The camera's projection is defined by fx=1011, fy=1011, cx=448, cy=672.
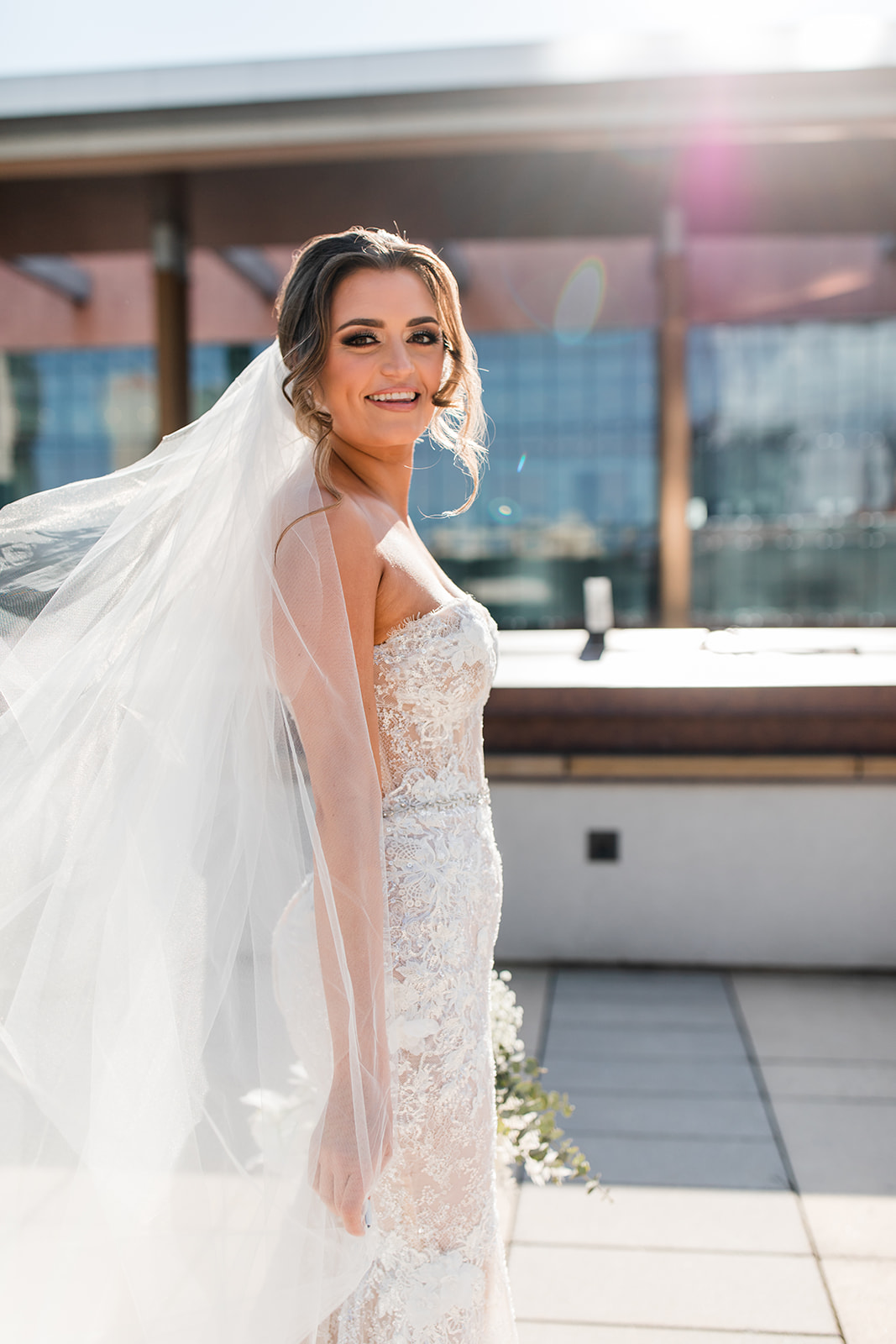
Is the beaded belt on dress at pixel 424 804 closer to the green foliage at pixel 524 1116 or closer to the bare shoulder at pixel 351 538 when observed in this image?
the bare shoulder at pixel 351 538

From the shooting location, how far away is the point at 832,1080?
2711mm

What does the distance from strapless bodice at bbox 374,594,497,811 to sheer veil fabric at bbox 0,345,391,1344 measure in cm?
13

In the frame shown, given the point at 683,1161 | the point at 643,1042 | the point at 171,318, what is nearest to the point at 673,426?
the point at 171,318

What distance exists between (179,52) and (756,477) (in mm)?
7400

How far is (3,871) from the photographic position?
114 centimetres

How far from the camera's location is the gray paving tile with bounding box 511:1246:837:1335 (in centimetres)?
186

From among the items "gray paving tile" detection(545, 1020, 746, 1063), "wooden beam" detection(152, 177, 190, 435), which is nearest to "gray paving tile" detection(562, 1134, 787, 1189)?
"gray paving tile" detection(545, 1020, 746, 1063)

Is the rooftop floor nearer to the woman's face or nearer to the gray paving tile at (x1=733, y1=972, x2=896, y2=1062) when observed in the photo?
the gray paving tile at (x1=733, y1=972, x2=896, y2=1062)

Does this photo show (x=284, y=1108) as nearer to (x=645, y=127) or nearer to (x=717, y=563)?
(x=645, y=127)

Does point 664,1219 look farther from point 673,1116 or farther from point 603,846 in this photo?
point 603,846

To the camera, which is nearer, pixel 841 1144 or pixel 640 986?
pixel 841 1144

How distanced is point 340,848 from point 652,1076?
2.01m

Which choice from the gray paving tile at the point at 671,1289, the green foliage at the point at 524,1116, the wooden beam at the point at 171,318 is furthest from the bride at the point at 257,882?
the wooden beam at the point at 171,318

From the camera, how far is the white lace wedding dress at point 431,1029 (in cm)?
124
